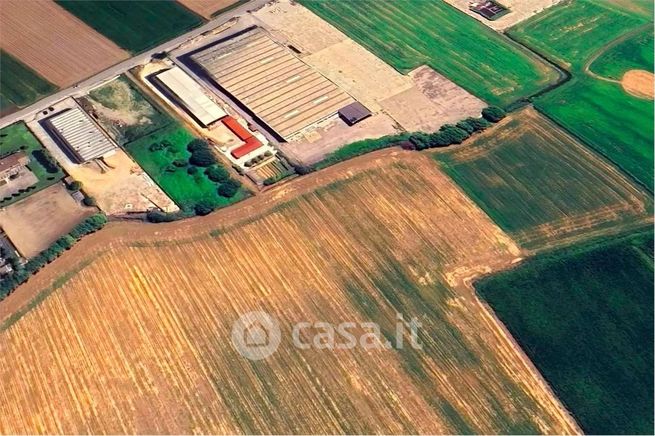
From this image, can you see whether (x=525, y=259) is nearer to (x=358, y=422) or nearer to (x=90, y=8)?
(x=358, y=422)

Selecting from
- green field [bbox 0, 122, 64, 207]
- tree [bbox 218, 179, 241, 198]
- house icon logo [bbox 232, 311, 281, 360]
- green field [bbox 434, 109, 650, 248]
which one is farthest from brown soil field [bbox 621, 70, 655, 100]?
green field [bbox 0, 122, 64, 207]

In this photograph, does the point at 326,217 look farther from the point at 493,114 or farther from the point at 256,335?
the point at 493,114

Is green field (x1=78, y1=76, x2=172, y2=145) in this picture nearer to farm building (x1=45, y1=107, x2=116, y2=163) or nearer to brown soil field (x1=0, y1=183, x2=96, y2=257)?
→ farm building (x1=45, y1=107, x2=116, y2=163)

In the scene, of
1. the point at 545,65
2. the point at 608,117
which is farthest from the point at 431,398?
the point at 545,65

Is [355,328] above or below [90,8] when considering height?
below

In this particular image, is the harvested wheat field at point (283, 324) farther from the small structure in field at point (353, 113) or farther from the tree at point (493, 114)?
the tree at point (493, 114)

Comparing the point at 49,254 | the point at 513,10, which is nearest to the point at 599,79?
the point at 513,10

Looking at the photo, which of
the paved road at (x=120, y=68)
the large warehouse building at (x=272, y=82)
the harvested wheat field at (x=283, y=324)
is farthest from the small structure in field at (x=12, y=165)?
the large warehouse building at (x=272, y=82)
